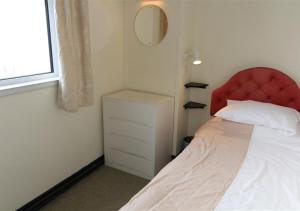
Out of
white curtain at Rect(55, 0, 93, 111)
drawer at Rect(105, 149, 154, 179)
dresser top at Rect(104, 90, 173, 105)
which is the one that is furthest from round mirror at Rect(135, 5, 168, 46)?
drawer at Rect(105, 149, 154, 179)

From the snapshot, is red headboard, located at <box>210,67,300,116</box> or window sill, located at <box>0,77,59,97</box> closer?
window sill, located at <box>0,77,59,97</box>

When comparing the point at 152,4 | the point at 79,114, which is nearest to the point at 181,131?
the point at 79,114

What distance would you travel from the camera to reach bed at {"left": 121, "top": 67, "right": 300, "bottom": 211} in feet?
4.32

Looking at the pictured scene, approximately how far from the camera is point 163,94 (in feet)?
9.14

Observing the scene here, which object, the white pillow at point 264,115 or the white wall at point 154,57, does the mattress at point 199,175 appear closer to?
the white pillow at point 264,115

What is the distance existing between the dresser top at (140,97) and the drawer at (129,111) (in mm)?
56

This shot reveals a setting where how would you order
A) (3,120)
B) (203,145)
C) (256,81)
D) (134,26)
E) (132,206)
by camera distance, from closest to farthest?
1. (132,206)
2. (3,120)
3. (203,145)
4. (256,81)
5. (134,26)

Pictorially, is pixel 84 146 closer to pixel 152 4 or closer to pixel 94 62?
pixel 94 62

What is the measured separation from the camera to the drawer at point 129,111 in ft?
8.04

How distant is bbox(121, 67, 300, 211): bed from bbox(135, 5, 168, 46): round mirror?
985 mm

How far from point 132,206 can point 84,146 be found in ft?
4.65

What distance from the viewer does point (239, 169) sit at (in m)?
1.64

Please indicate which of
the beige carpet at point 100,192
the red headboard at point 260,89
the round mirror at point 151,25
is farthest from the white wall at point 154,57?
the beige carpet at point 100,192

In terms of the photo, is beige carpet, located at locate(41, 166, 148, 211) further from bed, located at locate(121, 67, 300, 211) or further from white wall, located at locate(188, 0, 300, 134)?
white wall, located at locate(188, 0, 300, 134)
